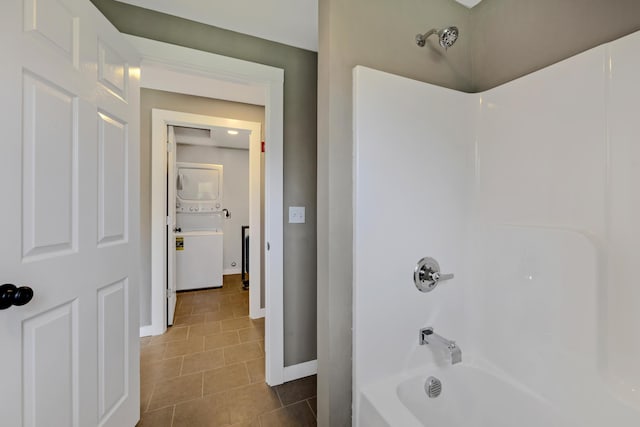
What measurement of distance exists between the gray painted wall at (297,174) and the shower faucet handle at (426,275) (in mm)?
892

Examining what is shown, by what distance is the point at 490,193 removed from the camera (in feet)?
4.49

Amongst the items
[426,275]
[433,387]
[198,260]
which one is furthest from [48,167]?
[198,260]

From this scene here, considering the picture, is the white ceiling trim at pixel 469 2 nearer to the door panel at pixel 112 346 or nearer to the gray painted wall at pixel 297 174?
the gray painted wall at pixel 297 174

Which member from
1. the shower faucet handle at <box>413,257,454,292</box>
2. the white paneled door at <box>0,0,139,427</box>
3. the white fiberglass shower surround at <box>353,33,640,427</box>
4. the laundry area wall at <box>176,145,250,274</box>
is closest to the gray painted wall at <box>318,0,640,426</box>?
the white fiberglass shower surround at <box>353,33,640,427</box>

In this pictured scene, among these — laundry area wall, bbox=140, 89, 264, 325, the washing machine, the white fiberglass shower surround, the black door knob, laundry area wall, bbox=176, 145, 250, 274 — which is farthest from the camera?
laundry area wall, bbox=176, 145, 250, 274

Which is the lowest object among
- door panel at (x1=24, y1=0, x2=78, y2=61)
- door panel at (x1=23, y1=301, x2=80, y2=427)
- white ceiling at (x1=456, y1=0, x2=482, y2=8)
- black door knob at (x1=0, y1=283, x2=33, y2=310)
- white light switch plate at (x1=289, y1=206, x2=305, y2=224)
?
door panel at (x1=23, y1=301, x2=80, y2=427)

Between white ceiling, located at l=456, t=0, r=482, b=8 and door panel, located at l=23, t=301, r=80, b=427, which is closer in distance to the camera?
door panel, located at l=23, t=301, r=80, b=427

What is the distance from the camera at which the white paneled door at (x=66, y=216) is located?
0.81 meters

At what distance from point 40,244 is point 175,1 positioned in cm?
148

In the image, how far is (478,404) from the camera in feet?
4.11

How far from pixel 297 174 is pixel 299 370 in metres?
1.48

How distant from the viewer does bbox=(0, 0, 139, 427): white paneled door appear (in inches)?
31.8

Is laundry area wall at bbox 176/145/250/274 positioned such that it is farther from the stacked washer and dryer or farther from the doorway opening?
the stacked washer and dryer

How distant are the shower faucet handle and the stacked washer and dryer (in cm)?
335
